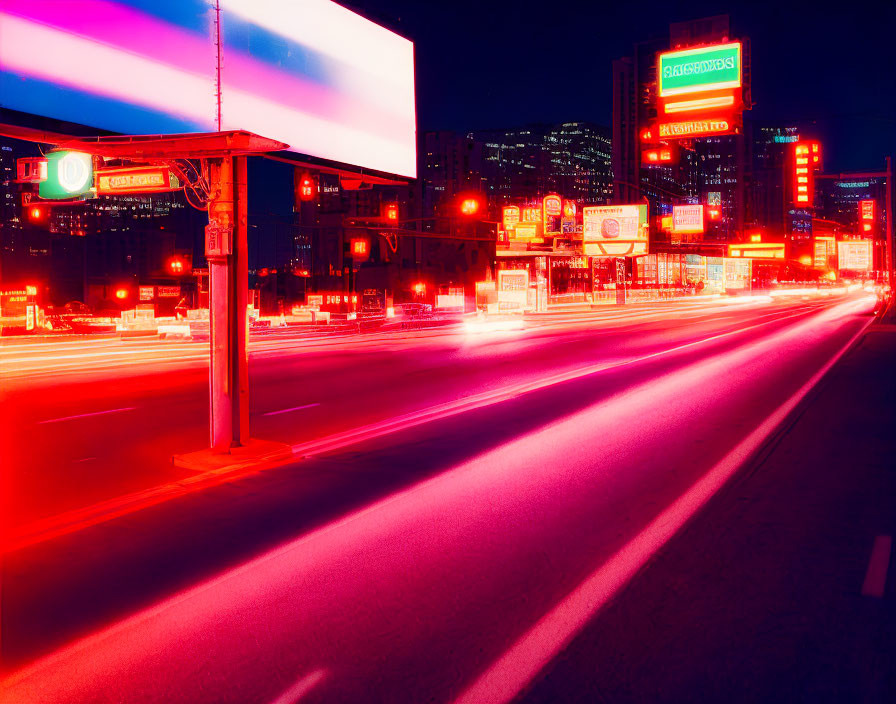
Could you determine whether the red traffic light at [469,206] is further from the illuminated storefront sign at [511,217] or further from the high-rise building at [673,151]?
the illuminated storefront sign at [511,217]

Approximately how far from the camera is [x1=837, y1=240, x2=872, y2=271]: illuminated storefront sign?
2872 inches

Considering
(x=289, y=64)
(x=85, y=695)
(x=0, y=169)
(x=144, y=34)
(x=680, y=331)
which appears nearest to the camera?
(x=85, y=695)

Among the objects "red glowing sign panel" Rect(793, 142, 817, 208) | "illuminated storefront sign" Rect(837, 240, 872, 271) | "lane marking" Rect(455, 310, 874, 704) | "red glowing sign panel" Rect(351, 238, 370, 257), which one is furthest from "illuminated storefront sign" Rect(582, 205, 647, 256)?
"lane marking" Rect(455, 310, 874, 704)

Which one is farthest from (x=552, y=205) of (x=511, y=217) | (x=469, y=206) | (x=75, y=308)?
(x=75, y=308)

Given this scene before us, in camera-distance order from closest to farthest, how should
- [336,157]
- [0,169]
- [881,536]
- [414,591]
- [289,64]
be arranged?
[414,591] → [881,536] → [289,64] → [336,157] → [0,169]

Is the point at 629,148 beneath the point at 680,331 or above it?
above

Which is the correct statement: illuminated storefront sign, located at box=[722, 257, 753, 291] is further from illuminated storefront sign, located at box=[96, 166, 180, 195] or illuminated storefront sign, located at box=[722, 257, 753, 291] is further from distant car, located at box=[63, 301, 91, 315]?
illuminated storefront sign, located at box=[96, 166, 180, 195]

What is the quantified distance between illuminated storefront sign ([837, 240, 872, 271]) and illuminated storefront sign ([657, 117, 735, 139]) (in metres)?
54.3

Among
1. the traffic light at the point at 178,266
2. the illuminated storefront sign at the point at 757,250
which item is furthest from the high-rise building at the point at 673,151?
the traffic light at the point at 178,266

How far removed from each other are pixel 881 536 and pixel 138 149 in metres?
8.91

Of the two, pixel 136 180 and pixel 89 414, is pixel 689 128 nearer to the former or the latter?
pixel 136 180

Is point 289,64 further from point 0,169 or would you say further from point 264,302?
point 0,169

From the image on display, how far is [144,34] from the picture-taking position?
1141 cm

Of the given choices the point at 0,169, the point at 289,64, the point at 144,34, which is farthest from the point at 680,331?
the point at 0,169
